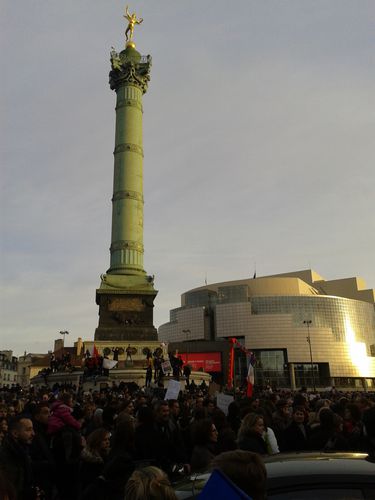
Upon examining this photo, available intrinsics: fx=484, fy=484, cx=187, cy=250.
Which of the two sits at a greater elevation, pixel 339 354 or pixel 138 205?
pixel 138 205

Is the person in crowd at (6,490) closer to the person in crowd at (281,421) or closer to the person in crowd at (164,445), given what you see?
the person in crowd at (164,445)

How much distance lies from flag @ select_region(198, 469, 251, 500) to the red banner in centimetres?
8065

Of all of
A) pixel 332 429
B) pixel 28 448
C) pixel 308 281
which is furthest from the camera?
pixel 308 281

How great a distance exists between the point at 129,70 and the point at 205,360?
158 feet

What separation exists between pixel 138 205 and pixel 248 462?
50.9 meters

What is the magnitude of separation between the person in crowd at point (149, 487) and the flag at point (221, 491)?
681 mm

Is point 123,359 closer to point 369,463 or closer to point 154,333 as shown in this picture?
point 154,333

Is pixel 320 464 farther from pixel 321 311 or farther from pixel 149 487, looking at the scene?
pixel 321 311

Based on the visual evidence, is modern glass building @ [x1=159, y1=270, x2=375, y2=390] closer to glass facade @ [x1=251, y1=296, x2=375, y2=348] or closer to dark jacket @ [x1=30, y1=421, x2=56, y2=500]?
glass facade @ [x1=251, y1=296, x2=375, y2=348]

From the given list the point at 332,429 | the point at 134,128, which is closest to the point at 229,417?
the point at 332,429

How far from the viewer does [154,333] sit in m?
46.6

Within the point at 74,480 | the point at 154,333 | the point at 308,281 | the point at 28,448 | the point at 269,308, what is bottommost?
the point at 74,480

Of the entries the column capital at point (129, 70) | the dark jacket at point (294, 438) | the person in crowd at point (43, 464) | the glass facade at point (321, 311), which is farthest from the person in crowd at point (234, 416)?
the glass facade at point (321, 311)

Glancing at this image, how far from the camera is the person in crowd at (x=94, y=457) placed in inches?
220
